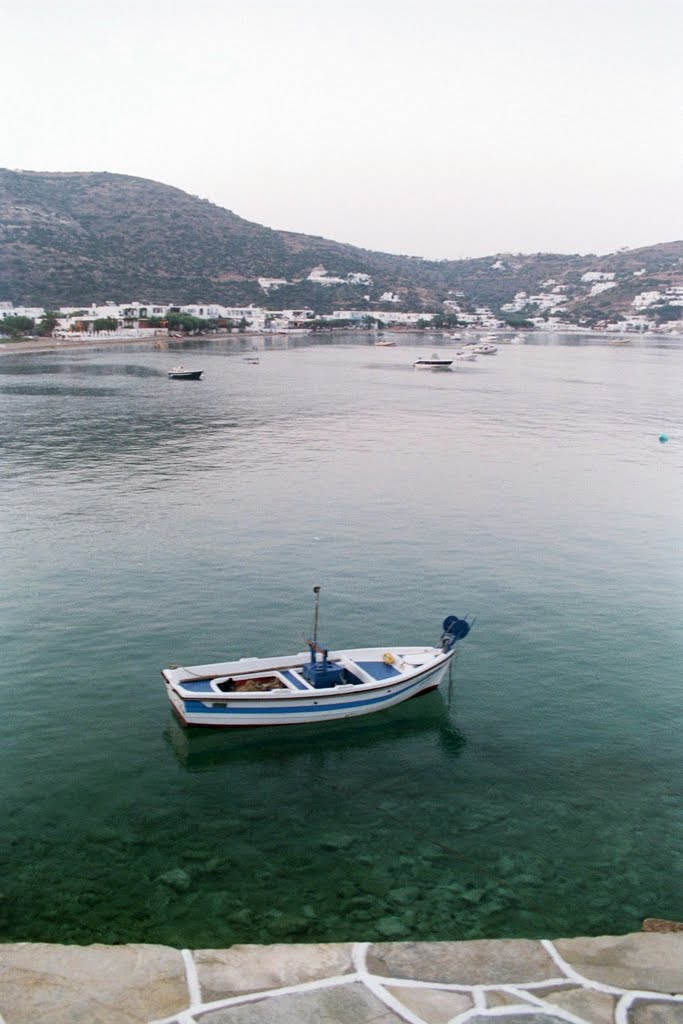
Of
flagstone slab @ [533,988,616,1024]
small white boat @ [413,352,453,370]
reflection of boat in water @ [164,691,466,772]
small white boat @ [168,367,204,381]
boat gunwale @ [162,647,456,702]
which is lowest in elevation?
reflection of boat in water @ [164,691,466,772]

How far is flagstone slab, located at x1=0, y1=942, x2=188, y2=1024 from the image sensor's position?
11445 mm

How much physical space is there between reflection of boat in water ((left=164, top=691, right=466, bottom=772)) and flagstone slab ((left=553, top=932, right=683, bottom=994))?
7390mm

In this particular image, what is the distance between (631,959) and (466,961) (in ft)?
8.43

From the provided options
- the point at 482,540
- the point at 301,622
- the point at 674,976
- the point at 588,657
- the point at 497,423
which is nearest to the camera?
the point at 674,976

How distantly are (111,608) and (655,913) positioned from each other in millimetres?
19538

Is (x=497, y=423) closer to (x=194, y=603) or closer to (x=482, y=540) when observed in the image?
(x=482, y=540)

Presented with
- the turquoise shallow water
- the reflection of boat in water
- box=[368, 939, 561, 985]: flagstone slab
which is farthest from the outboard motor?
box=[368, 939, 561, 985]: flagstone slab

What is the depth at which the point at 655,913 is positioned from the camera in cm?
1515

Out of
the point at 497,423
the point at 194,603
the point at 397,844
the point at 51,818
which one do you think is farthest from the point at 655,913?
the point at 497,423

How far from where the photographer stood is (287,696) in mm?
20953

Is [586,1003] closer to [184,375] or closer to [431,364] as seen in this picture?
[184,375]

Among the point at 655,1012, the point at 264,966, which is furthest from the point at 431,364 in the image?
the point at 655,1012

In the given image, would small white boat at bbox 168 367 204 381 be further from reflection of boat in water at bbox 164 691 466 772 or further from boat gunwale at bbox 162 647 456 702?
reflection of boat in water at bbox 164 691 466 772

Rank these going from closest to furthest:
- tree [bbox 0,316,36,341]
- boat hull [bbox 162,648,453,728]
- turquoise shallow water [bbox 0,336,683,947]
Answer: turquoise shallow water [bbox 0,336,683,947] < boat hull [bbox 162,648,453,728] < tree [bbox 0,316,36,341]
